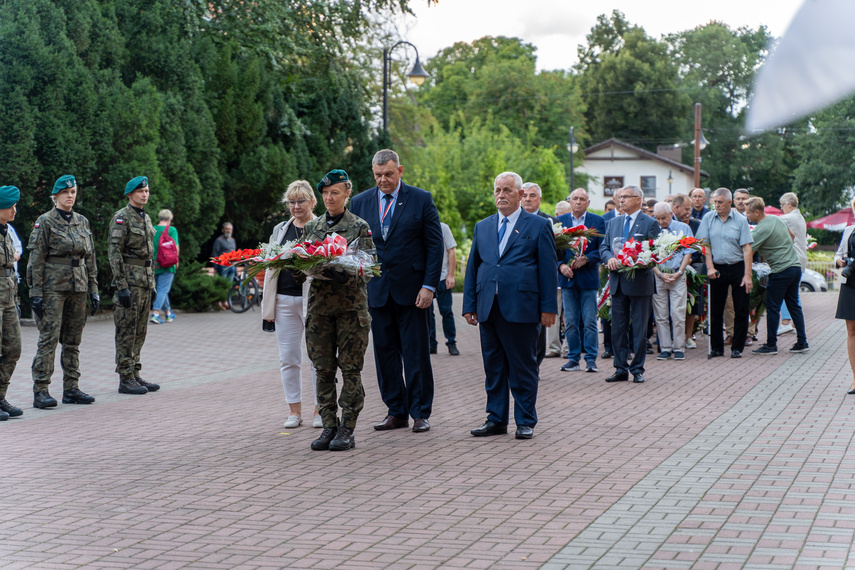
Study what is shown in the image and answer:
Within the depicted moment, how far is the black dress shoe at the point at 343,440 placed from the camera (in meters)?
6.68

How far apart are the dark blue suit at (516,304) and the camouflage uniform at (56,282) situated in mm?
3947

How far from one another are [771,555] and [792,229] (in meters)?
10.3

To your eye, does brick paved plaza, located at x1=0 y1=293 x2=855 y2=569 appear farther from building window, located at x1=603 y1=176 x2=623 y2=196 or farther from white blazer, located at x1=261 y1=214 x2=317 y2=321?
building window, located at x1=603 y1=176 x2=623 y2=196

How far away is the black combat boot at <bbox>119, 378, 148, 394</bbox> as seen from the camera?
956cm

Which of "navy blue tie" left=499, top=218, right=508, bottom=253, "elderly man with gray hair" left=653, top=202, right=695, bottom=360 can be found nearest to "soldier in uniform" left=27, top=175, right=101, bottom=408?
"navy blue tie" left=499, top=218, right=508, bottom=253

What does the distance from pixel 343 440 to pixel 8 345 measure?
344 centimetres

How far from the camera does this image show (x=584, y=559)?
424cm

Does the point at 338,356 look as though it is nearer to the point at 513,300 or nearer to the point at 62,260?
the point at 513,300

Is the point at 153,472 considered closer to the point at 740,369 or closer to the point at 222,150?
the point at 740,369

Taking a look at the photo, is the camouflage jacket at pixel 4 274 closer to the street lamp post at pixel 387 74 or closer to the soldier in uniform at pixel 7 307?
the soldier in uniform at pixel 7 307

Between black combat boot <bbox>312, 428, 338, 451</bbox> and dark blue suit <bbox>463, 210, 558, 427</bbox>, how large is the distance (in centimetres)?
124

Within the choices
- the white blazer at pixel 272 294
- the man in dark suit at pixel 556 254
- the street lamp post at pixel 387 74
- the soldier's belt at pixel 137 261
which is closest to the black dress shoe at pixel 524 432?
the man in dark suit at pixel 556 254

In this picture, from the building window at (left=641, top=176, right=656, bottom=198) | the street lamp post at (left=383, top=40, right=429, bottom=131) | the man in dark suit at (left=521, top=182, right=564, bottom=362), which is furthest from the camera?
the building window at (left=641, top=176, right=656, bottom=198)

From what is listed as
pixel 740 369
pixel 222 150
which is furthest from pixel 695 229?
pixel 222 150
